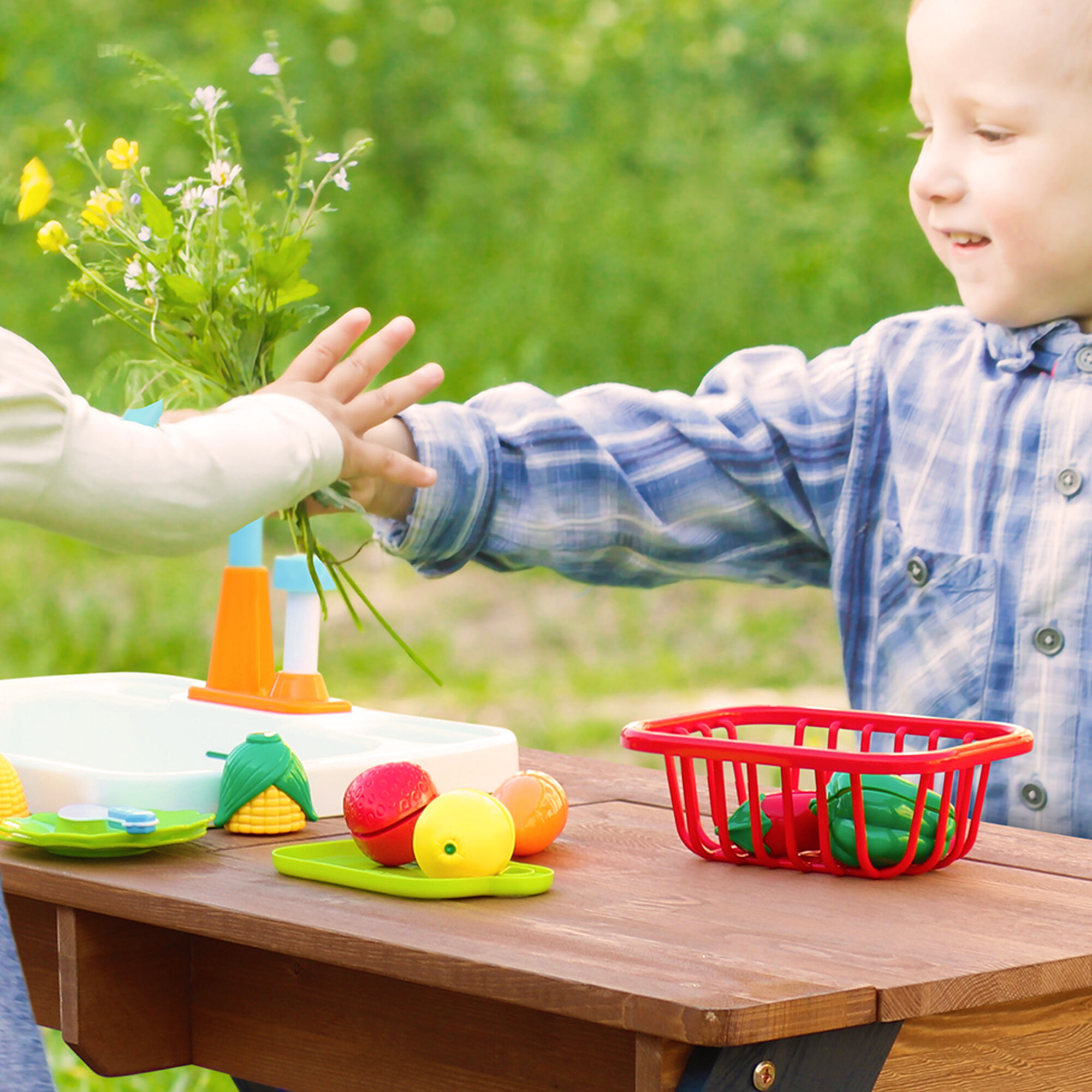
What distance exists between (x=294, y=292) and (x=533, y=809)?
1.47ft

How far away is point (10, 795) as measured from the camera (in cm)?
110

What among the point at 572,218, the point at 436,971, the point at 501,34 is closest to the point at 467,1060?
the point at 436,971

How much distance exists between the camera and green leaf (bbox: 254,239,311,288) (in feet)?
3.85

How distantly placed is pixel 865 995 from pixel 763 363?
99 centimetres

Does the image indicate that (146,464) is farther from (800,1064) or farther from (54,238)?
(800,1064)

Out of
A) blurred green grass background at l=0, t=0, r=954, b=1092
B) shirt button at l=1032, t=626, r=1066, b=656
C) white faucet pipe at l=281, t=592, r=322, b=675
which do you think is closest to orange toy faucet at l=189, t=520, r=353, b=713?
white faucet pipe at l=281, t=592, r=322, b=675

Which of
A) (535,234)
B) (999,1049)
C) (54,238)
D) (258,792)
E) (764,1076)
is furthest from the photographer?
→ (535,234)

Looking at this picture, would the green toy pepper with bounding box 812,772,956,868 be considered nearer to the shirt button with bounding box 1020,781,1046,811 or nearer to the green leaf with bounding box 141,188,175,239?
the shirt button with bounding box 1020,781,1046,811

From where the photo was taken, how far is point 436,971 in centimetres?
80

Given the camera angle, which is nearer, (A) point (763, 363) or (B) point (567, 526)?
(B) point (567, 526)

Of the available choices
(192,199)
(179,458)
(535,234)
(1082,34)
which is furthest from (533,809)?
(535,234)

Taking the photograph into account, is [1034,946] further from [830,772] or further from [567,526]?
[567,526]

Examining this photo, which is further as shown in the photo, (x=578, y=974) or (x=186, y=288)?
(x=186, y=288)

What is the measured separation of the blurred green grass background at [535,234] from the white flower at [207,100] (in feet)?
10.9
